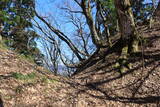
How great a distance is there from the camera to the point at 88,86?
620 cm

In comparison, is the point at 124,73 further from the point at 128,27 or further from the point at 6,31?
the point at 6,31

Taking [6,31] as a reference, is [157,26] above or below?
below

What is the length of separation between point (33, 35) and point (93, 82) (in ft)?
45.0

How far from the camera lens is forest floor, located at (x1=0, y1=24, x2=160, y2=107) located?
503 cm

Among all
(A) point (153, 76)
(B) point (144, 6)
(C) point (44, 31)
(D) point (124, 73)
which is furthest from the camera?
(B) point (144, 6)

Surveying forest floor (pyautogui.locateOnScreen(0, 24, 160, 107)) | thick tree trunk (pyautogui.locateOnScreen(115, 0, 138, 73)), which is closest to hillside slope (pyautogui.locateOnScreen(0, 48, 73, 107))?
forest floor (pyautogui.locateOnScreen(0, 24, 160, 107))

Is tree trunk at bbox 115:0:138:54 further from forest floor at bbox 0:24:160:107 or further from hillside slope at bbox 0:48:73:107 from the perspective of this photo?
hillside slope at bbox 0:48:73:107

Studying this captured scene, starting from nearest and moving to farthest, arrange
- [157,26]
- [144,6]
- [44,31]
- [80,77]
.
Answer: [80,77]
[157,26]
[44,31]
[144,6]

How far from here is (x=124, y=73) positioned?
21.6 ft

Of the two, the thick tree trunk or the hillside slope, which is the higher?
the thick tree trunk

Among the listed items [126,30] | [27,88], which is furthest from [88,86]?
[126,30]

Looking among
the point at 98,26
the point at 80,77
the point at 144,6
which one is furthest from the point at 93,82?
the point at 144,6

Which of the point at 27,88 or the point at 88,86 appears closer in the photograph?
the point at 27,88

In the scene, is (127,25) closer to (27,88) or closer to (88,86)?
(88,86)
